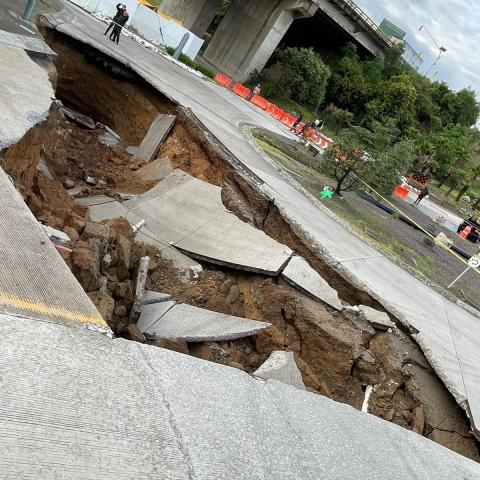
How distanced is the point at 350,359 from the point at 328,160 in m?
8.37

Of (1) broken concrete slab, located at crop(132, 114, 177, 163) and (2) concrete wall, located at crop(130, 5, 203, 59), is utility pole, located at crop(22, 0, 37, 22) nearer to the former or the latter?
(1) broken concrete slab, located at crop(132, 114, 177, 163)

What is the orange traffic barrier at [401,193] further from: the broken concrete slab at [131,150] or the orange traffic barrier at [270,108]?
the broken concrete slab at [131,150]

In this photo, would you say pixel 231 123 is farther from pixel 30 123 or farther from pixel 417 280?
Result: pixel 30 123

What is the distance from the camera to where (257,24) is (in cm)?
3262

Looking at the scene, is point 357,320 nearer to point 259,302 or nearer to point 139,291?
point 259,302

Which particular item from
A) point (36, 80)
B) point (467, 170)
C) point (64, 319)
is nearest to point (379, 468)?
point (64, 319)

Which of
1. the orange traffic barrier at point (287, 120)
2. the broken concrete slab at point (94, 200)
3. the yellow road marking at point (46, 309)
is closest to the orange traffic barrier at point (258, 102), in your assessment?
the orange traffic barrier at point (287, 120)

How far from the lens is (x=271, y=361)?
4180 millimetres

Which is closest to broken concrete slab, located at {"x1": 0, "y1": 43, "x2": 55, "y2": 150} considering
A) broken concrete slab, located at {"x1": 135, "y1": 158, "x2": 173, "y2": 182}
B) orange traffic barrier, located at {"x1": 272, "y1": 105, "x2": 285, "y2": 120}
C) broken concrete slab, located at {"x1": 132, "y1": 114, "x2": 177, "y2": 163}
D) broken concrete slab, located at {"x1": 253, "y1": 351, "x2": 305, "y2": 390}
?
broken concrete slab, located at {"x1": 135, "y1": 158, "x2": 173, "y2": 182}

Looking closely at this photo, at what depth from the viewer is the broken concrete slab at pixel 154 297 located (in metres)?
4.95

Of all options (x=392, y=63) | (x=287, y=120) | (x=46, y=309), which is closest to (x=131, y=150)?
(x=46, y=309)

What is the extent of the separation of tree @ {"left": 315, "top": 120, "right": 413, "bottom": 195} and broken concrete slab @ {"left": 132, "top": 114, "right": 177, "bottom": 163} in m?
4.71

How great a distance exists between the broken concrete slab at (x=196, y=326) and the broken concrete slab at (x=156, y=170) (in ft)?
13.3

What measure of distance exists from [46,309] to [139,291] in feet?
7.46
